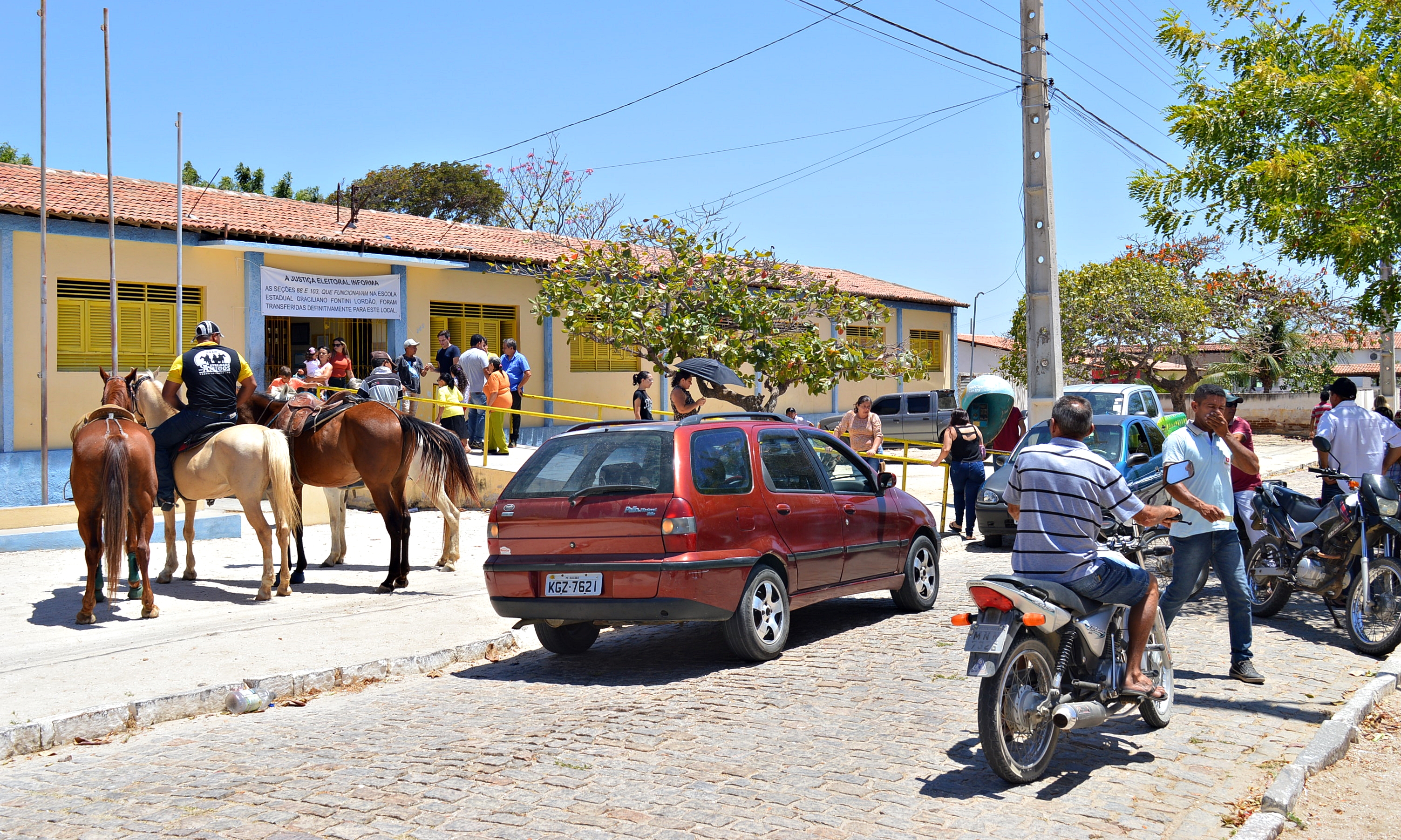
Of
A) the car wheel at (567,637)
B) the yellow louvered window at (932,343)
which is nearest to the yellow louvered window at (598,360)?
the yellow louvered window at (932,343)

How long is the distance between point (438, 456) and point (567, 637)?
136 inches

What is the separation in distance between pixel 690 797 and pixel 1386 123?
8515 millimetres

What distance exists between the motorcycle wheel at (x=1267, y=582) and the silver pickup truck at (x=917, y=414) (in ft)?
66.5

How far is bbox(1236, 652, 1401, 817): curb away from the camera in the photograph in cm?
464

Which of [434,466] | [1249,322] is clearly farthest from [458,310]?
[1249,322]

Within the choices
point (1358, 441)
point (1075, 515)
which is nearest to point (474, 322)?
point (1358, 441)

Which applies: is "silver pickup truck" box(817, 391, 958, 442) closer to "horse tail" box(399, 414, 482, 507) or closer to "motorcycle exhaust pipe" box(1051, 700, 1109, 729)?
"horse tail" box(399, 414, 482, 507)

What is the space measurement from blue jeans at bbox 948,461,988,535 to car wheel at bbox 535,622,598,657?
6830 mm

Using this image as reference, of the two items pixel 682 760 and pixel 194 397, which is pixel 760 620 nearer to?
pixel 682 760

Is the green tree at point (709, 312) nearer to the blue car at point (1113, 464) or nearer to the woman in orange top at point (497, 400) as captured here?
the woman in orange top at point (497, 400)

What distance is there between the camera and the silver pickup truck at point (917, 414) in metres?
29.6

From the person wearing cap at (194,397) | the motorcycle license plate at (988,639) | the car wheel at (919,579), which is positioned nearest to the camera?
the motorcycle license plate at (988,639)

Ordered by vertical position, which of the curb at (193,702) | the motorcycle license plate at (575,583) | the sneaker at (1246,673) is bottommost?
the curb at (193,702)

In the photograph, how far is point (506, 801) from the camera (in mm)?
4922
